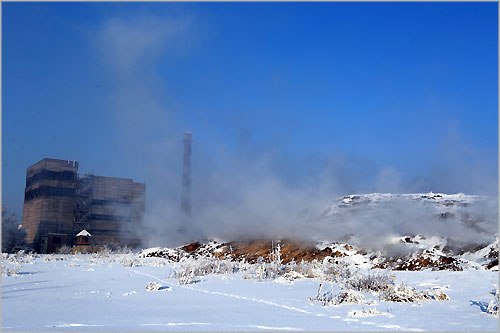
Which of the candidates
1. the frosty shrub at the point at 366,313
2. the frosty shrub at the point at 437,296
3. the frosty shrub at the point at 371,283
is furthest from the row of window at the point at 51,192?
the frosty shrub at the point at 366,313

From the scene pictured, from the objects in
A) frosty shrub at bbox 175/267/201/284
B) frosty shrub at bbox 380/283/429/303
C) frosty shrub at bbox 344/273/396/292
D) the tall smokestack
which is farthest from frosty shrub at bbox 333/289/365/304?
the tall smokestack

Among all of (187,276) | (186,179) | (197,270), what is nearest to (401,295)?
(187,276)

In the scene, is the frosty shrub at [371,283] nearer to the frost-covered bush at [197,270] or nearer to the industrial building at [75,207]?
the frost-covered bush at [197,270]

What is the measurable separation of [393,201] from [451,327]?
13.7 m

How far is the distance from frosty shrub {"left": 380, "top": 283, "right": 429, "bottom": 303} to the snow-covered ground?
111 mm

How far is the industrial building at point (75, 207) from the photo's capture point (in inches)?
1961

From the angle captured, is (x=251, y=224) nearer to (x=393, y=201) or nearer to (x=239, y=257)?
(x=239, y=257)

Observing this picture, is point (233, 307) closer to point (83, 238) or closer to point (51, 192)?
point (83, 238)

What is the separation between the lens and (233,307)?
643 cm

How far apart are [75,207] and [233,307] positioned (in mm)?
48599

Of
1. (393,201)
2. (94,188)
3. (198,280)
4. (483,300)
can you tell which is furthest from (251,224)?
(94,188)

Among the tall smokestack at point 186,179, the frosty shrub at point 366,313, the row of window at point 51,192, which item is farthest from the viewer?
the row of window at point 51,192

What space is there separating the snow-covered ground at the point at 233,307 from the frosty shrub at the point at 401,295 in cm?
11

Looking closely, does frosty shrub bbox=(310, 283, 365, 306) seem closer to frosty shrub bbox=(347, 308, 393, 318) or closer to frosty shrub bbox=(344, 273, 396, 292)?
frosty shrub bbox=(347, 308, 393, 318)
